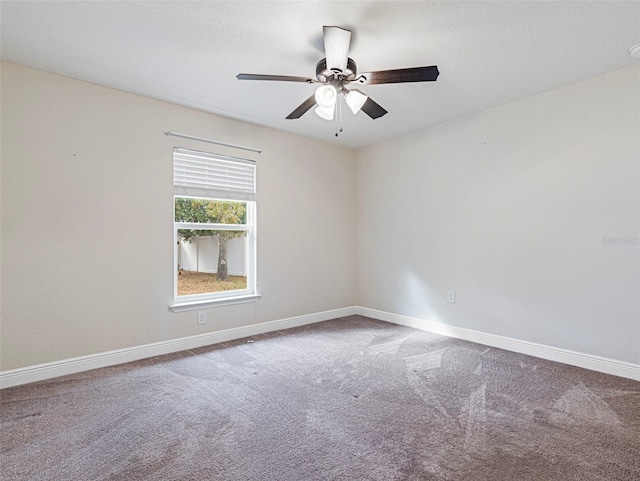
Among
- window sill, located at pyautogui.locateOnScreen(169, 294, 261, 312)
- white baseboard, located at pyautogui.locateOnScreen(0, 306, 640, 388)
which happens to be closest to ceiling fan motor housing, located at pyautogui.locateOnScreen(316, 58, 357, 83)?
window sill, located at pyautogui.locateOnScreen(169, 294, 261, 312)

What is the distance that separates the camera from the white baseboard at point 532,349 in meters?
2.66

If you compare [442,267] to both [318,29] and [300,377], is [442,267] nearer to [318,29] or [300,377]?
[300,377]

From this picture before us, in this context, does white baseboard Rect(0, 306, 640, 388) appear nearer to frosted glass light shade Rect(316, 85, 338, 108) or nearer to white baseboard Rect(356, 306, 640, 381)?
white baseboard Rect(356, 306, 640, 381)

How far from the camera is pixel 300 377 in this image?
8.85 ft

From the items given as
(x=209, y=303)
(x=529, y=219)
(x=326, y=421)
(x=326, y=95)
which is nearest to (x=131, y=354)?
(x=209, y=303)

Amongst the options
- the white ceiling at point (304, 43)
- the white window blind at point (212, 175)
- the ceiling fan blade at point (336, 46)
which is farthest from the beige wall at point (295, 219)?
the ceiling fan blade at point (336, 46)

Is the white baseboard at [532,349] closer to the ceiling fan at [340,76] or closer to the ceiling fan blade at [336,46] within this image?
the ceiling fan at [340,76]

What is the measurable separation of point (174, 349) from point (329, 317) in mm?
2031

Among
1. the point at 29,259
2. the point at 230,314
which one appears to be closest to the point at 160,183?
the point at 29,259

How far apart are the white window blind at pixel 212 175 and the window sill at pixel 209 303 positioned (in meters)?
1.11

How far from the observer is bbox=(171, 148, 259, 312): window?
3.43 metres

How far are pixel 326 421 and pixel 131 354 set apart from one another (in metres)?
2.01

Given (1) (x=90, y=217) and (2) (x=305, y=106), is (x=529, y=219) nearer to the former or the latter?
(2) (x=305, y=106)

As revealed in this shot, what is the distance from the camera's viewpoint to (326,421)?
2047mm
